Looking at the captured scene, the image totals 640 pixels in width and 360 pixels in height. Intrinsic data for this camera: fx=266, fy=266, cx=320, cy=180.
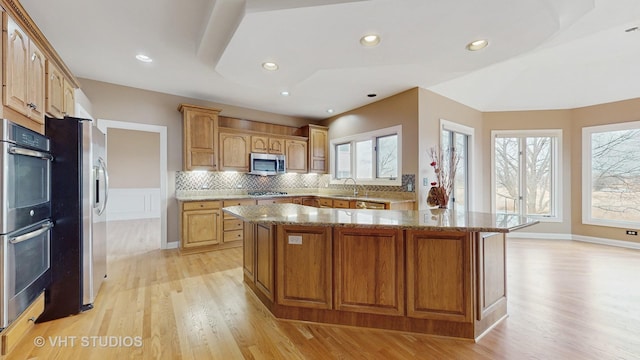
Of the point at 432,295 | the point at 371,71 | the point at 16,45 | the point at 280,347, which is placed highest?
the point at 371,71

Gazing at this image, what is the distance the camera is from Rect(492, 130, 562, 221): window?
5180mm

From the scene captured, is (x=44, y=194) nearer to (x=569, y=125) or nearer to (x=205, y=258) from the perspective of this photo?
(x=205, y=258)

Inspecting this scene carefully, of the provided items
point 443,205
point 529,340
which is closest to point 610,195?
point 443,205

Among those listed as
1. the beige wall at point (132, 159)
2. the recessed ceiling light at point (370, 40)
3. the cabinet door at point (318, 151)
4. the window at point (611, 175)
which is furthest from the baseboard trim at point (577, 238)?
the beige wall at point (132, 159)

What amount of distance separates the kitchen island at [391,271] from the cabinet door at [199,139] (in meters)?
2.60

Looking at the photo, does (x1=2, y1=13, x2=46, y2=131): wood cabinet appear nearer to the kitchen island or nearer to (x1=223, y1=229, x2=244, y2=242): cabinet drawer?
the kitchen island

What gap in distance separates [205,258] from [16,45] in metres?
3.03

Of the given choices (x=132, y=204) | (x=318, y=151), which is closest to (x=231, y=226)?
(x=318, y=151)

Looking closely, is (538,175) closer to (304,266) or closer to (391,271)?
(391,271)

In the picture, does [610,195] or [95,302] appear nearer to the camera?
[95,302]

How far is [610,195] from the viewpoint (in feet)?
15.4

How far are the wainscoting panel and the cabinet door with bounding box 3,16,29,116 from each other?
677cm

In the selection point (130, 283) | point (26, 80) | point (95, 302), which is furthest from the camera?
point (130, 283)

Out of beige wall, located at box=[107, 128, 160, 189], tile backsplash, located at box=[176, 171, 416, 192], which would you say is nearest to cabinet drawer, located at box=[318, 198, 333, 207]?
tile backsplash, located at box=[176, 171, 416, 192]
